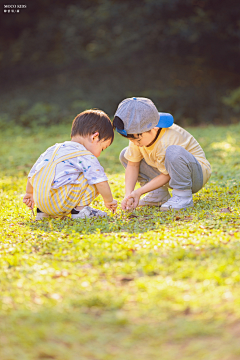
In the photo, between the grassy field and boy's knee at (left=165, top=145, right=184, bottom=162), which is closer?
the grassy field

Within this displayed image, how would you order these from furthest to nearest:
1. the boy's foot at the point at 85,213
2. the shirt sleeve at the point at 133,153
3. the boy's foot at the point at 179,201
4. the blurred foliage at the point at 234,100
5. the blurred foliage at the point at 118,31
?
the blurred foliage at the point at 234,100, the blurred foliage at the point at 118,31, the shirt sleeve at the point at 133,153, the boy's foot at the point at 179,201, the boy's foot at the point at 85,213

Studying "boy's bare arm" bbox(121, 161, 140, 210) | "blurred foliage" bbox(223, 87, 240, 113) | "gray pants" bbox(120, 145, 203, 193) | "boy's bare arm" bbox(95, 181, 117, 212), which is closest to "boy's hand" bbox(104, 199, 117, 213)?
"boy's bare arm" bbox(95, 181, 117, 212)

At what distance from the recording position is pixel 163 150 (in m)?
3.38

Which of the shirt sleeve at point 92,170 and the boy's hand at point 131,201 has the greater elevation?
the shirt sleeve at point 92,170

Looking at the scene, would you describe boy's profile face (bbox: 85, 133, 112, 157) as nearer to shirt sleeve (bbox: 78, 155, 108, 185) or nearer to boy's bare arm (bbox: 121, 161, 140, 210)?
shirt sleeve (bbox: 78, 155, 108, 185)

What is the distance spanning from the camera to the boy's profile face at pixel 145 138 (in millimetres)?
3264

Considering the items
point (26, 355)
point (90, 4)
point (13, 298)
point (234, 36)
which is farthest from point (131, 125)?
point (90, 4)

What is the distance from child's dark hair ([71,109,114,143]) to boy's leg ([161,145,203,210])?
0.57m

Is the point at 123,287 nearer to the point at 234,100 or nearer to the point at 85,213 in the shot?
the point at 85,213

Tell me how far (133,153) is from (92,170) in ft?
2.22

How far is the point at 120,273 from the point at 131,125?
4.91ft

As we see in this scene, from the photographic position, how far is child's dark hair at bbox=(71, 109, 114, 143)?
3.22 m

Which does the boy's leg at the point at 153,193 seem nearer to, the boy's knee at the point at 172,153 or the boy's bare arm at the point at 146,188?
the boy's bare arm at the point at 146,188

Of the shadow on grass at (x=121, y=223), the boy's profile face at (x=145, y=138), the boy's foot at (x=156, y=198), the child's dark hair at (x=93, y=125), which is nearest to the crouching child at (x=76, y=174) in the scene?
the child's dark hair at (x=93, y=125)
